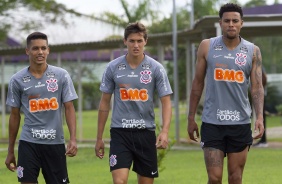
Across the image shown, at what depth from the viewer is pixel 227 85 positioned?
966 cm

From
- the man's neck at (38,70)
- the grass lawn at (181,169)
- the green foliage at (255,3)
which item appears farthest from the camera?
the green foliage at (255,3)

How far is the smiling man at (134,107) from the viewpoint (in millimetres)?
9719

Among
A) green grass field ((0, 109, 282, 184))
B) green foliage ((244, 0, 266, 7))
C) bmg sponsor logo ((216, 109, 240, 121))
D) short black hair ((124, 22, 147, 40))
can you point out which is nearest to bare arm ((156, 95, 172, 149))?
bmg sponsor logo ((216, 109, 240, 121))

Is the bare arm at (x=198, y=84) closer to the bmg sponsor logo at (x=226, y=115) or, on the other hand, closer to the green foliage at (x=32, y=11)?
the bmg sponsor logo at (x=226, y=115)

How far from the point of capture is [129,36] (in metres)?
9.70

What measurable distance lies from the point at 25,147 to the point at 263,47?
35931mm

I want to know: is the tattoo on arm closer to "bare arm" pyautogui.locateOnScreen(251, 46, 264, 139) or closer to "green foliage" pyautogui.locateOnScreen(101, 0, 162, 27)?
"bare arm" pyautogui.locateOnScreen(251, 46, 264, 139)

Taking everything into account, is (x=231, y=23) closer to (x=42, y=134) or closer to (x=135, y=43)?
(x=135, y=43)

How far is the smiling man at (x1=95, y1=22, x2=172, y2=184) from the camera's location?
972 cm

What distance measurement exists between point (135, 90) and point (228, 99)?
986 millimetres

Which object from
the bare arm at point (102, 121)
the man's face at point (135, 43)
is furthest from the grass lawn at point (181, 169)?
the man's face at point (135, 43)

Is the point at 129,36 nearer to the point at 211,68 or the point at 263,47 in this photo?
the point at 211,68

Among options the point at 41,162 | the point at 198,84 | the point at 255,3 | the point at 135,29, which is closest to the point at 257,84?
the point at 198,84

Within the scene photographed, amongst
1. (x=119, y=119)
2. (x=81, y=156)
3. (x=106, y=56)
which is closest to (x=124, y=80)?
(x=119, y=119)
